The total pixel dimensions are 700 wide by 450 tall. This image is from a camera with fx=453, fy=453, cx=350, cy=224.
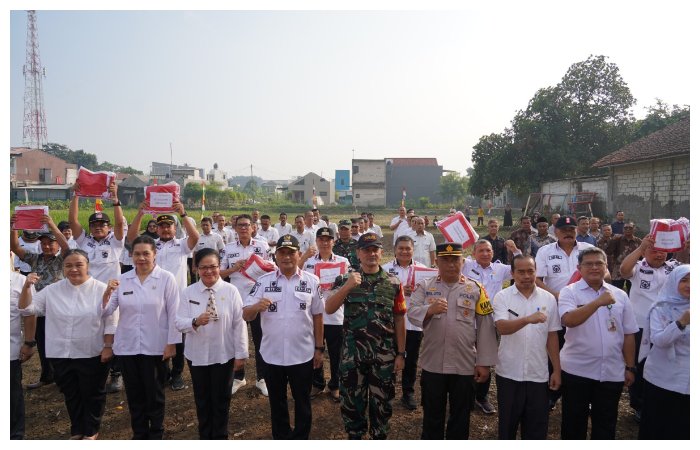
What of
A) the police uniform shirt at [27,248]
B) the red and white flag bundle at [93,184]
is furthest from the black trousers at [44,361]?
the red and white flag bundle at [93,184]

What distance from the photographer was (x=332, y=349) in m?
5.20

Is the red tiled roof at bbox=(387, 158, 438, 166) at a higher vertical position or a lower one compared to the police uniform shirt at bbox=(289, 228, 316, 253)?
higher

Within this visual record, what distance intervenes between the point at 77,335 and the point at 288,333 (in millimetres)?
1837

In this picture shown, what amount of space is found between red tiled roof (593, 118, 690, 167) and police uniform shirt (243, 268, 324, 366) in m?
16.9

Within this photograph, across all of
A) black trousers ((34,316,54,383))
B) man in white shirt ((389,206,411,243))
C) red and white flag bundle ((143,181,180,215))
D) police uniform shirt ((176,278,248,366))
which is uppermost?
red and white flag bundle ((143,181,180,215))

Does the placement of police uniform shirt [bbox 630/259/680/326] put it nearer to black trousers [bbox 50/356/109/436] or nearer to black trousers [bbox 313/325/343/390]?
black trousers [bbox 313/325/343/390]

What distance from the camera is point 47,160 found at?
5462cm

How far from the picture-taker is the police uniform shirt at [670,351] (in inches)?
122

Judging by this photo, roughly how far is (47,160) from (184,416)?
202 ft

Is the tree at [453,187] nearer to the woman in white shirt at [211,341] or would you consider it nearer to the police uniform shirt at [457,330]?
the police uniform shirt at [457,330]

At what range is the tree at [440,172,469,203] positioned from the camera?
60406 millimetres

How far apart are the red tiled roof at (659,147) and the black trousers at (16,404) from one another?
1892cm

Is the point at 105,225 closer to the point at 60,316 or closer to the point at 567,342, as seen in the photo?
the point at 60,316

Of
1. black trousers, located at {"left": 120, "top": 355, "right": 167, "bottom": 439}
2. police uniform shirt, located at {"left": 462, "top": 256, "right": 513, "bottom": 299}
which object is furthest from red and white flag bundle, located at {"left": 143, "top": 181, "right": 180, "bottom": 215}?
police uniform shirt, located at {"left": 462, "top": 256, "right": 513, "bottom": 299}
